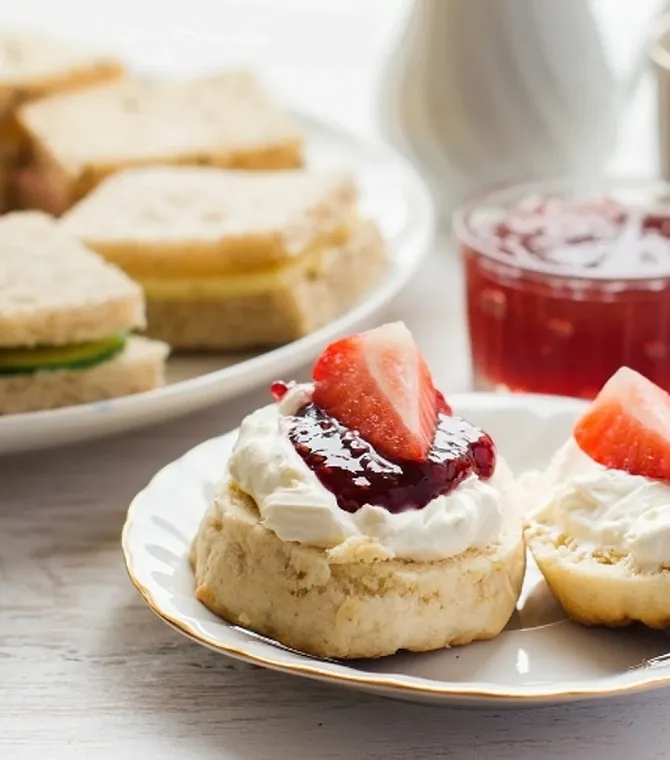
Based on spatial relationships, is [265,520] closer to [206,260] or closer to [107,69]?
[206,260]

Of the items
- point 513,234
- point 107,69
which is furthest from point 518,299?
point 107,69

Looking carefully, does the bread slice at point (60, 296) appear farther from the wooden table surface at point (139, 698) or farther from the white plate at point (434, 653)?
the white plate at point (434, 653)

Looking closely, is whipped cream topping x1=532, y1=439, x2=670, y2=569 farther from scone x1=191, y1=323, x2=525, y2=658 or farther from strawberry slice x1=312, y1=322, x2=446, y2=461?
strawberry slice x1=312, y1=322, x2=446, y2=461

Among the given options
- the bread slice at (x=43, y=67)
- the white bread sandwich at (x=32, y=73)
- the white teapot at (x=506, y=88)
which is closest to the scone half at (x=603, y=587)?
the white teapot at (x=506, y=88)

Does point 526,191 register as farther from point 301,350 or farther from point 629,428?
point 629,428

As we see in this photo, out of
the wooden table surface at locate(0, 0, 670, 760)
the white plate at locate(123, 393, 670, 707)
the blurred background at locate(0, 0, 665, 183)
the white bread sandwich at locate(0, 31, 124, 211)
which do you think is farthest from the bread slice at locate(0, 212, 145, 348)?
the blurred background at locate(0, 0, 665, 183)

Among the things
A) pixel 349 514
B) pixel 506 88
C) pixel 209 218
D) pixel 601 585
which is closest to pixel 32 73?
pixel 209 218
